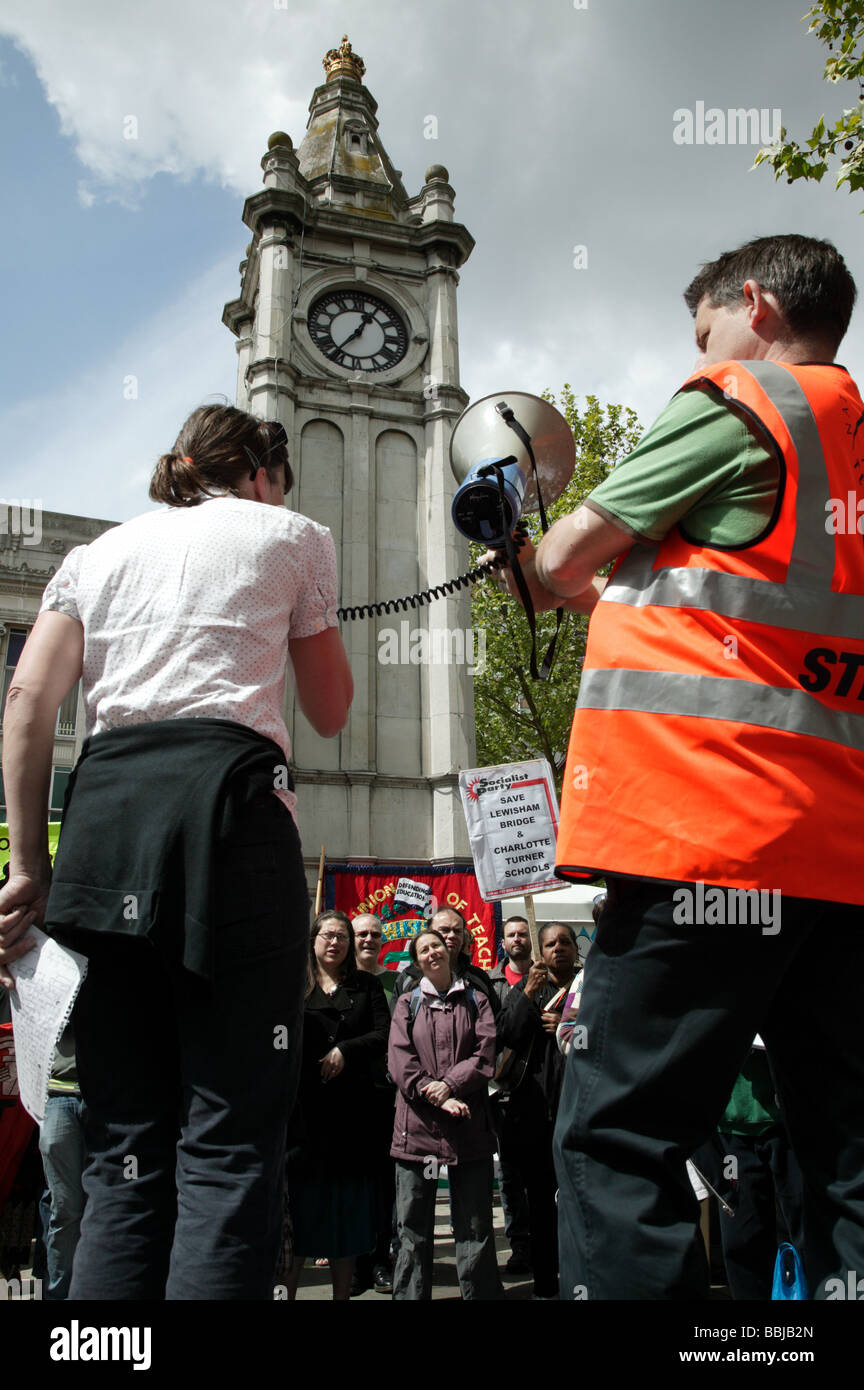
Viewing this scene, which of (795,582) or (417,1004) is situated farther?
(417,1004)

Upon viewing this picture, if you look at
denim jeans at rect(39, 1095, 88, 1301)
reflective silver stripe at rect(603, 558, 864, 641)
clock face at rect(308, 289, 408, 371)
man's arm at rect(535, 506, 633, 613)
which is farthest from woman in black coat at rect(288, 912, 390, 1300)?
clock face at rect(308, 289, 408, 371)

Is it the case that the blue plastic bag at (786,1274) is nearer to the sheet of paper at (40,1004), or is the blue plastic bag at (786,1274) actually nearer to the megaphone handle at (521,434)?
the megaphone handle at (521,434)

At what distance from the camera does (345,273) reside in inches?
804

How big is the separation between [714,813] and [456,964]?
5185mm

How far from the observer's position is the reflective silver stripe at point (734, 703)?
1722 millimetres

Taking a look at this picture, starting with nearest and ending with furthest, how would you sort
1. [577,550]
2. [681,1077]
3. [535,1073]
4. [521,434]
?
[681,1077] → [577,550] → [521,434] → [535,1073]

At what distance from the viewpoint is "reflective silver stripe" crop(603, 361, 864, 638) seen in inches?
70.6

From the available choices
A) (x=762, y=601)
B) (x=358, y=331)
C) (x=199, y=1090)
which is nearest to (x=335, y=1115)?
(x=199, y=1090)

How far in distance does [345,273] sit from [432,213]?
2628 millimetres

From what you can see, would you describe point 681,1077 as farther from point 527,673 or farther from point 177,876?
point 527,673

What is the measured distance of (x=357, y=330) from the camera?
20.4m

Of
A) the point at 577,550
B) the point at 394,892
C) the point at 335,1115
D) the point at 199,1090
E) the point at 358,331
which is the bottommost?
the point at 335,1115
